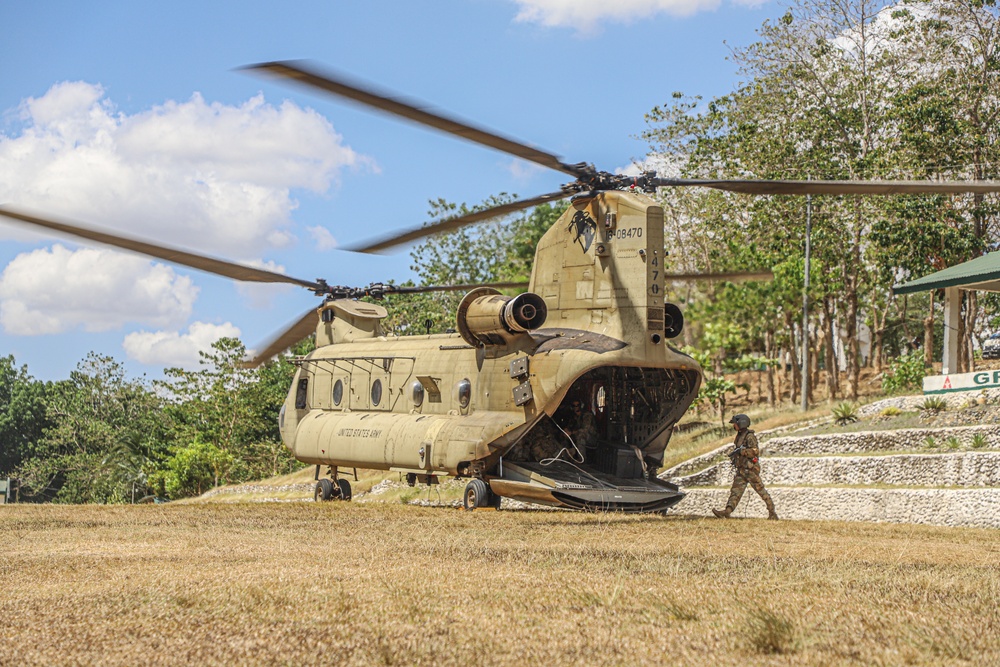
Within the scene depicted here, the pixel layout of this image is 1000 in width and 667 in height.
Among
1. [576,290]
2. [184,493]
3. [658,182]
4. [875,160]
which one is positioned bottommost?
[184,493]

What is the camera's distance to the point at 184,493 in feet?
185

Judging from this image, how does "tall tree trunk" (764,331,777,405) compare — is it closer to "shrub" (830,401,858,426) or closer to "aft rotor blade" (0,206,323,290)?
"shrub" (830,401,858,426)

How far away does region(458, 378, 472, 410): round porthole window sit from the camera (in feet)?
58.3

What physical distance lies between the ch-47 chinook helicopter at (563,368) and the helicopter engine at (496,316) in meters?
0.02

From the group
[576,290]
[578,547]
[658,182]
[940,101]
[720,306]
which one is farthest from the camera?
[720,306]

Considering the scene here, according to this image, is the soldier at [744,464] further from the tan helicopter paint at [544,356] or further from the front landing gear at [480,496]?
the front landing gear at [480,496]

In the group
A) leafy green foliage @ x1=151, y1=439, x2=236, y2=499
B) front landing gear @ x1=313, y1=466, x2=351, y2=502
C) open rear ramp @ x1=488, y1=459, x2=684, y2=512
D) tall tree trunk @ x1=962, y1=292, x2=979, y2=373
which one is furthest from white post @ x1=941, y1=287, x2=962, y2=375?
leafy green foliage @ x1=151, y1=439, x2=236, y2=499

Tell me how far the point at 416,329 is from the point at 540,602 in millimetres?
49480

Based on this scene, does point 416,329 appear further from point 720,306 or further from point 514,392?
point 514,392

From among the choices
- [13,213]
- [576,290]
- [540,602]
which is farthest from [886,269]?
[540,602]

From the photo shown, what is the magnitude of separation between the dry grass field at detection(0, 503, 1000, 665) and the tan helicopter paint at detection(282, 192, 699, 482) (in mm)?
4295

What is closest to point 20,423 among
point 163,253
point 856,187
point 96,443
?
point 96,443

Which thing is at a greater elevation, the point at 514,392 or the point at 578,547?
the point at 514,392

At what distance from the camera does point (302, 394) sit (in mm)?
23375
